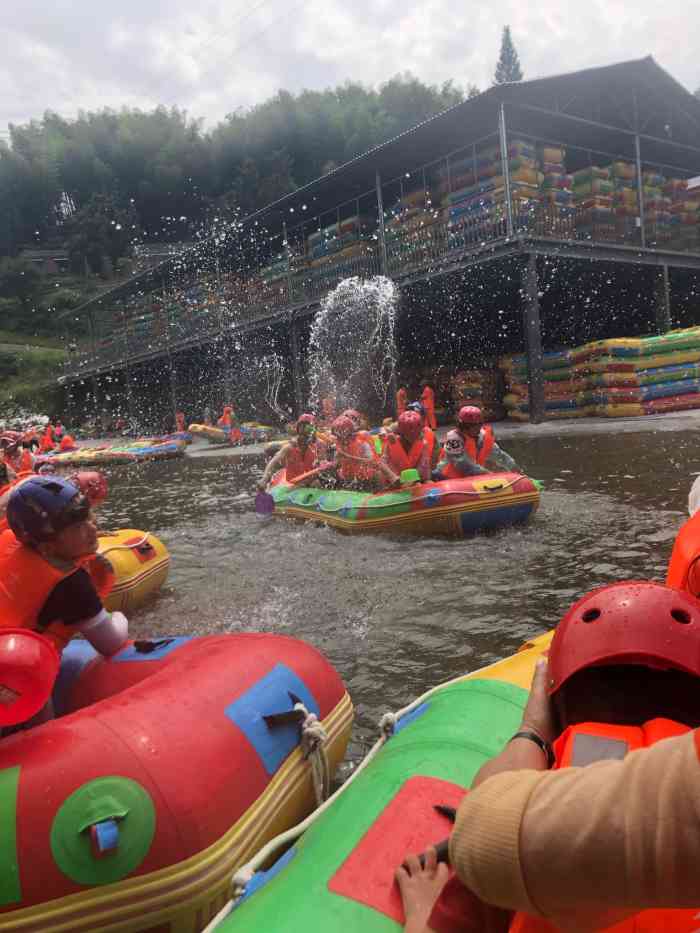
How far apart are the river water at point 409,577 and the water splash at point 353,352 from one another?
34.9ft

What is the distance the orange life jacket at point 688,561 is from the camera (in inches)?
82.5

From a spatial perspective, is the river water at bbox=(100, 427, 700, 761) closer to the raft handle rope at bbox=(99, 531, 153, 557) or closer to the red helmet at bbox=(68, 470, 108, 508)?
the raft handle rope at bbox=(99, 531, 153, 557)

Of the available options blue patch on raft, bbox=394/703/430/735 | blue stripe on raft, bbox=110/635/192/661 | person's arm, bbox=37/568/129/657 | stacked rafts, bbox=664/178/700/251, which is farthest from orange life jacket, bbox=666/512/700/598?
stacked rafts, bbox=664/178/700/251

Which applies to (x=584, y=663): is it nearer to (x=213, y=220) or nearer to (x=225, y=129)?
(x=213, y=220)

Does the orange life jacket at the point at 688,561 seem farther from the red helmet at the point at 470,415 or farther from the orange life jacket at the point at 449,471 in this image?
the orange life jacket at the point at 449,471

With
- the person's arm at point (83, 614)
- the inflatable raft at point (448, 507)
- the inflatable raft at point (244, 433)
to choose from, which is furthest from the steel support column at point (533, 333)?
the person's arm at point (83, 614)

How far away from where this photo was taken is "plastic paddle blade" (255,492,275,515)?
7.97 m

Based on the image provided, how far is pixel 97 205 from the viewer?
57562 millimetres

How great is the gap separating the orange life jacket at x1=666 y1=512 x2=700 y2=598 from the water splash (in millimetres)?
16151

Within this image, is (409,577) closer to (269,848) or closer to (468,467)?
(468,467)

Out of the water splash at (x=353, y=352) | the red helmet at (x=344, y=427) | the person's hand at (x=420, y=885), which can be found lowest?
the person's hand at (x=420, y=885)

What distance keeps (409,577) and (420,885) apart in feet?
12.9

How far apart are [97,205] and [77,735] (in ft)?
209

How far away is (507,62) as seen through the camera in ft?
217
